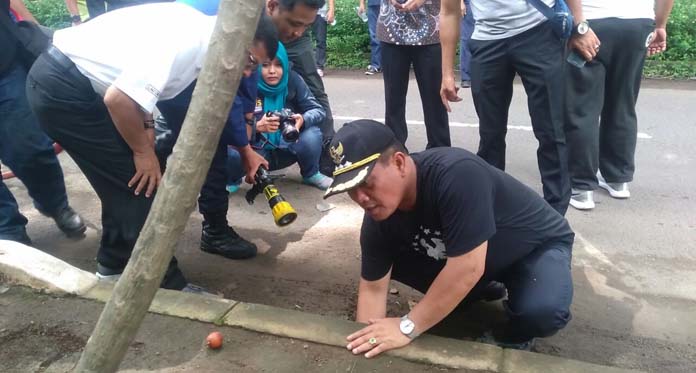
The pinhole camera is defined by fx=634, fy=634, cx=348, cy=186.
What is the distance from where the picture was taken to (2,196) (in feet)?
11.5

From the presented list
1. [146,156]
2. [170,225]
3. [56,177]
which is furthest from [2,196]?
[170,225]

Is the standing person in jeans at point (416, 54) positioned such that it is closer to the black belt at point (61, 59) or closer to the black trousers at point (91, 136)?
the black trousers at point (91, 136)

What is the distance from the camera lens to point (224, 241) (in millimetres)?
3609

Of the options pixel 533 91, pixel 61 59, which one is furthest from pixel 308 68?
pixel 61 59

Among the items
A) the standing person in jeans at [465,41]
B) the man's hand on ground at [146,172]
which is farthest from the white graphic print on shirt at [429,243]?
the standing person in jeans at [465,41]

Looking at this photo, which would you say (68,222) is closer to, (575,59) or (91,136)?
(91,136)

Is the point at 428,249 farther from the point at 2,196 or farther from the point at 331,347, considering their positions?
the point at 2,196

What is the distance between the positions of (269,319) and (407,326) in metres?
0.57

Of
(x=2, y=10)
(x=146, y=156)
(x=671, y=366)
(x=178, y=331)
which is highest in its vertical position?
(x=2, y=10)

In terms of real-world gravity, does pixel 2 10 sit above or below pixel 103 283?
above

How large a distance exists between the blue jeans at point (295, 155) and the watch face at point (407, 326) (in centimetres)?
229

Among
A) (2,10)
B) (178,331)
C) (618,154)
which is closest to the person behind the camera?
(178,331)

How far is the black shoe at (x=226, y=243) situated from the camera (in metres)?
3.60

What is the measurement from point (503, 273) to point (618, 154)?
2056mm
